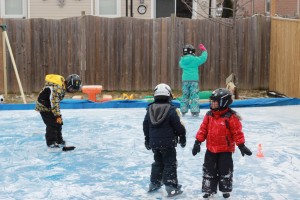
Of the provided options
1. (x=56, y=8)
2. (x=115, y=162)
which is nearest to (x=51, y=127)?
(x=115, y=162)

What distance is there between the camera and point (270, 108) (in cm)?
1328

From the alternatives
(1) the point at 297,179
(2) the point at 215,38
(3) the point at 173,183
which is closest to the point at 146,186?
(3) the point at 173,183

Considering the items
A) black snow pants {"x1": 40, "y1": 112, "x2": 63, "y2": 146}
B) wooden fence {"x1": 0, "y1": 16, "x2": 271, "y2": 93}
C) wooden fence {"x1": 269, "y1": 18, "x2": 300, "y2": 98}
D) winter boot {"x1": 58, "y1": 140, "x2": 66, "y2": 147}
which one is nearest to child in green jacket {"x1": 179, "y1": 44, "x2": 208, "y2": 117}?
wooden fence {"x1": 269, "y1": 18, "x2": 300, "y2": 98}

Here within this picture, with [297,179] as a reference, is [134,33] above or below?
above

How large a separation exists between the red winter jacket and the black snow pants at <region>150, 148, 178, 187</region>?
427 millimetres

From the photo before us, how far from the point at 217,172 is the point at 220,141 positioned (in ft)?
1.28

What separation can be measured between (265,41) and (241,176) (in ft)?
31.9

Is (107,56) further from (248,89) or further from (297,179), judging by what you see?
(297,179)

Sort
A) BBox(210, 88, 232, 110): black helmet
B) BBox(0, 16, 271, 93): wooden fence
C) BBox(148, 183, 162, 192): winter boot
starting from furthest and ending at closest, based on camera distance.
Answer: BBox(0, 16, 271, 93): wooden fence, BBox(148, 183, 162, 192): winter boot, BBox(210, 88, 232, 110): black helmet

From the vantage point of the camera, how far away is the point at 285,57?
14.7 m

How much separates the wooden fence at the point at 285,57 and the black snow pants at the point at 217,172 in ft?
26.6

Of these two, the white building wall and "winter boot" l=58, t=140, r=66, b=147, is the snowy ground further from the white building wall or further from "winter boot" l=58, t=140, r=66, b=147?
the white building wall

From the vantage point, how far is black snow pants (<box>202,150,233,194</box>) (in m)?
6.20

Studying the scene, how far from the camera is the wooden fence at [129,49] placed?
1577 cm
